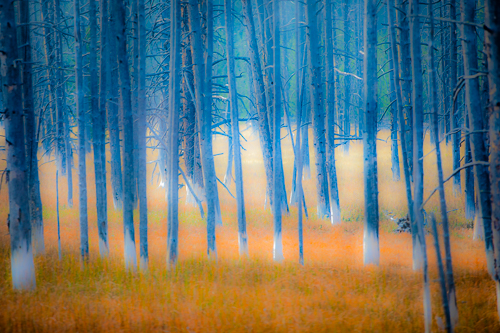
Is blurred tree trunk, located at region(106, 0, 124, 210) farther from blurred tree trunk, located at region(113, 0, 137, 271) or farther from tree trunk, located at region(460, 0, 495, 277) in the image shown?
tree trunk, located at region(460, 0, 495, 277)

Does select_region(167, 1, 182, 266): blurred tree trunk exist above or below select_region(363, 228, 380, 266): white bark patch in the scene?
above

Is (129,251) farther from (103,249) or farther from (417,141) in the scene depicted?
(417,141)

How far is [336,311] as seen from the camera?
5.74 meters

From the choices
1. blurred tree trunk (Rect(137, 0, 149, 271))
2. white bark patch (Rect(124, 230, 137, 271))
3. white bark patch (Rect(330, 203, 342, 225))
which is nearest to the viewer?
blurred tree trunk (Rect(137, 0, 149, 271))

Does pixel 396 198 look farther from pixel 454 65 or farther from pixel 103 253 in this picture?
pixel 103 253

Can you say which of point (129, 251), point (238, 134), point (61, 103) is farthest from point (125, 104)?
point (61, 103)

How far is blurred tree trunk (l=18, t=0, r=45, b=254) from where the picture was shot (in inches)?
318

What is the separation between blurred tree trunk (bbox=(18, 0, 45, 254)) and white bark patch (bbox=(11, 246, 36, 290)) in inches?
94.1

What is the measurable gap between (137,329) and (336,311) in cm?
317

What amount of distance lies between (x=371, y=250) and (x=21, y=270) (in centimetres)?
720

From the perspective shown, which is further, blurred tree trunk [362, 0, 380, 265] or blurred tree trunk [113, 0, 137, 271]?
blurred tree trunk [362, 0, 380, 265]

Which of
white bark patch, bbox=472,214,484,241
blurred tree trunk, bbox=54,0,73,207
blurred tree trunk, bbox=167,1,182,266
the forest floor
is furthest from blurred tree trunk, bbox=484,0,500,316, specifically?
blurred tree trunk, bbox=54,0,73,207

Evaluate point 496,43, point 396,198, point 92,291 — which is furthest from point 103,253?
point 396,198

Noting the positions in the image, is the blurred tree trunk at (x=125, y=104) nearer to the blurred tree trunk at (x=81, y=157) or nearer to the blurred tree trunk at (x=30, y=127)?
the blurred tree trunk at (x=81, y=157)
